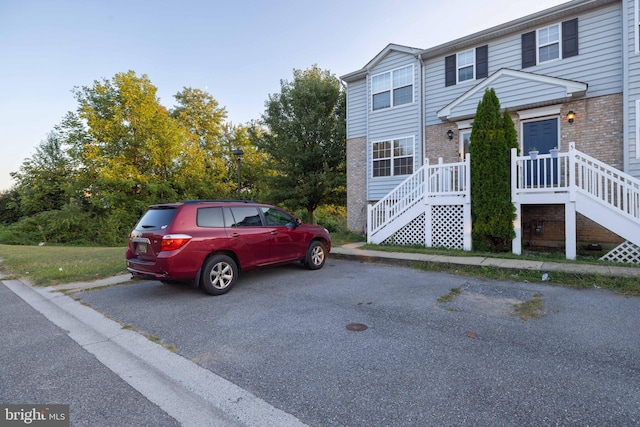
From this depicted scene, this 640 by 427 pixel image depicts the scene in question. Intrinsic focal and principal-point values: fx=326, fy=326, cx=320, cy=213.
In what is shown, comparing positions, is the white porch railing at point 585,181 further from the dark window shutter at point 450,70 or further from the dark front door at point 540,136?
the dark window shutter at point 450,70

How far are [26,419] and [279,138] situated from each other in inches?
636

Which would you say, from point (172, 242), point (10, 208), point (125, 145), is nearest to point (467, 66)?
point (172, 242)

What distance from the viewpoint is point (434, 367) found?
2988 millimetres

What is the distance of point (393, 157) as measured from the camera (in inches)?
520

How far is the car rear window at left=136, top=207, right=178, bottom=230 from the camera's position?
5.38 metres

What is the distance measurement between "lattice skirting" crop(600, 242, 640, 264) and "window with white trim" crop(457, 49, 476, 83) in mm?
7035

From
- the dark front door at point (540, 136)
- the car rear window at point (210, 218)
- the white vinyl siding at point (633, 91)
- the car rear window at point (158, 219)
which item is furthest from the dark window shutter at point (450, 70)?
the car rear window at point (158, 219)

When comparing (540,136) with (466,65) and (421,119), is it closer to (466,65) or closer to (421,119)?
(466,65)

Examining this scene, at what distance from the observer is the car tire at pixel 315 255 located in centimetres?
751

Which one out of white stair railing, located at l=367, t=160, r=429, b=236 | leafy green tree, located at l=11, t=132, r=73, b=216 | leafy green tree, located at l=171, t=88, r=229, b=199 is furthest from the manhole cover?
leafy green tree, located at l=11, t=132, r=73, b=216

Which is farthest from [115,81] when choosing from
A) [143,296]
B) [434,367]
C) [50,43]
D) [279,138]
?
[434,367]

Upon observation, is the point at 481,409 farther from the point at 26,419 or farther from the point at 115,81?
the point at 115,81

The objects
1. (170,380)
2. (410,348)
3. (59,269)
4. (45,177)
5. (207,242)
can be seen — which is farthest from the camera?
(45,177)

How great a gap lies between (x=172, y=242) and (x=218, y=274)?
3.16 ft
